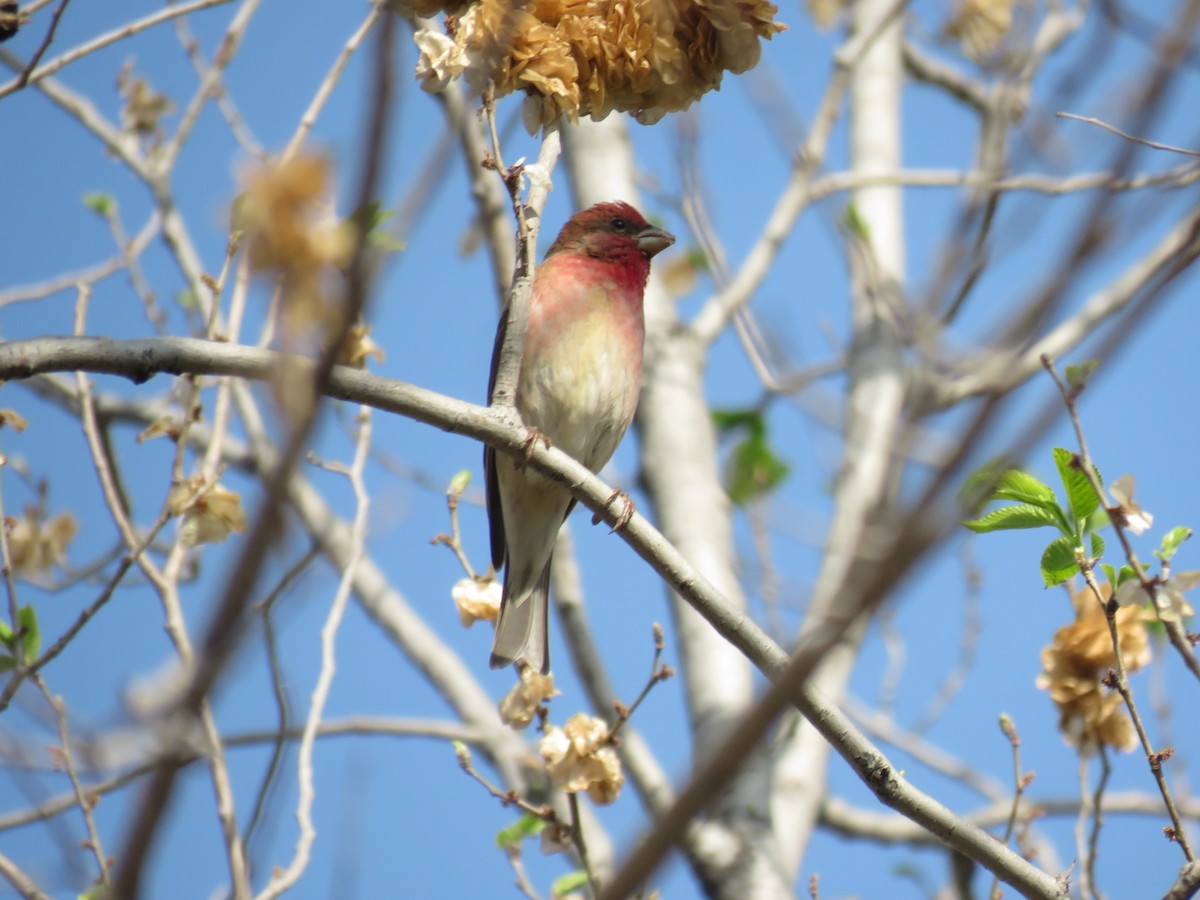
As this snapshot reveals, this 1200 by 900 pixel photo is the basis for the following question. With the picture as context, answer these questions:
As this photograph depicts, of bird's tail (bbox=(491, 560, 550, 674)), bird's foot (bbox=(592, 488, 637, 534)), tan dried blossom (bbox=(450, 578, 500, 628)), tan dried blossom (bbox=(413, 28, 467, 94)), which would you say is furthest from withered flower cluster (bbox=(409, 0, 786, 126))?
bird's tail (bbox=(491, 560, 550, 674))

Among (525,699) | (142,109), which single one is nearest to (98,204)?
(142,109)

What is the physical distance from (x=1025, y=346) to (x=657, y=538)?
274 centimetres

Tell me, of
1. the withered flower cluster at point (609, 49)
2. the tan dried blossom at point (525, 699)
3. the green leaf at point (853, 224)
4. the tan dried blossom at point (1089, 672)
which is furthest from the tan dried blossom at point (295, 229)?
the green leaf at point (853, 224)

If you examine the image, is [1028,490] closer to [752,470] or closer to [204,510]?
[204,510]

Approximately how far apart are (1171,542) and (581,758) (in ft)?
6.13

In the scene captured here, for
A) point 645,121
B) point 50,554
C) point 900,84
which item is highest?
point 900,84

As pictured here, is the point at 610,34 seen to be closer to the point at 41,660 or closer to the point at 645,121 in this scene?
the point at 645,121

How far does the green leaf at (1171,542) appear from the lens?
3578 mm

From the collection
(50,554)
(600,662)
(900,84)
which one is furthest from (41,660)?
(900,84)

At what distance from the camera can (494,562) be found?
6195 millimetres

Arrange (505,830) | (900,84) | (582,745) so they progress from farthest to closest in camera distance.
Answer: (900,84)
(505,830)
(582,745)

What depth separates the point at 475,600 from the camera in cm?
444

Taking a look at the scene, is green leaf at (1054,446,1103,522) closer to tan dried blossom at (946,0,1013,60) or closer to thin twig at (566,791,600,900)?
thin twig at (566,791,600,900)

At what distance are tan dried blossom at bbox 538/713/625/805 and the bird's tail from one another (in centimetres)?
113
